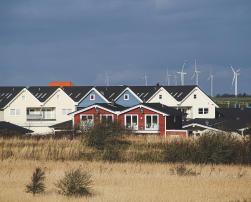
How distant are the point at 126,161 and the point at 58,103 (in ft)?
151

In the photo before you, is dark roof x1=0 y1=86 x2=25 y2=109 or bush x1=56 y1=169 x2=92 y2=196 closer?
bush x1=56 y1=169 x2=92 y2=196

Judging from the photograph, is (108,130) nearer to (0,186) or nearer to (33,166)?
(33,166)

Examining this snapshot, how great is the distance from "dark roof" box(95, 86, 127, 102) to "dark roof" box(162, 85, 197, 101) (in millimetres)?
5969

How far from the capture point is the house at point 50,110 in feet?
258

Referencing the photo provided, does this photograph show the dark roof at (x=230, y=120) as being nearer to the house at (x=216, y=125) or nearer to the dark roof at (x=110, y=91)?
the house at (x=216, y=125)

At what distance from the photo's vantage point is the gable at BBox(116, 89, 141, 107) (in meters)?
76.6

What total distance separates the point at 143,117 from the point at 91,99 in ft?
43.6

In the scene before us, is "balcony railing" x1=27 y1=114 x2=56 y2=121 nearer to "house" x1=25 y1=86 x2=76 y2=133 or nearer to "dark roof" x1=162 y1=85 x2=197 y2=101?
"house" x1=25 y1=86 x2=76 y2=133

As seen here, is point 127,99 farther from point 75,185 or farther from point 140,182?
point 75,185

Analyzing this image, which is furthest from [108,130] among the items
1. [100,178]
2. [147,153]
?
[100,178]

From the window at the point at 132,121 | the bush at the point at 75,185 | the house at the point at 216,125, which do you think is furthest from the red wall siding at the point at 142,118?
the bush at the point at 75,185

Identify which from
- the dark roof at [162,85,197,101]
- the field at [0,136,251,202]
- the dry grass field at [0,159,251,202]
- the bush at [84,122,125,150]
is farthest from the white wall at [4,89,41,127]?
the dry grass field at [0,159,251,202]

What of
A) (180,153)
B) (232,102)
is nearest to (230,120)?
(180,153)

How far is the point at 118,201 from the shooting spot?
18.0 metres
